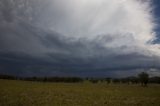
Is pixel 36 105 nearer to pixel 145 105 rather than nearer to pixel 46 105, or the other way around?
pixel 46 105

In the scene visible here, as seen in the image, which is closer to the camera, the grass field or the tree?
the grass field

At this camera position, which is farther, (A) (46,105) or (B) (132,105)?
(B) (132,105)

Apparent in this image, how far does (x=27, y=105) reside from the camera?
87.2 ft

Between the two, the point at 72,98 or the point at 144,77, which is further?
the point at 144,77

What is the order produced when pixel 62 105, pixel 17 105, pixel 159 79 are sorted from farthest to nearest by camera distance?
pixel 159 79 < pixel 62 105 < pixel 17 105

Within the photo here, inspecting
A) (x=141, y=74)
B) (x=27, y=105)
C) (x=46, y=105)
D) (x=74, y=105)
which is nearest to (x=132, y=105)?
(x=74, y=105)

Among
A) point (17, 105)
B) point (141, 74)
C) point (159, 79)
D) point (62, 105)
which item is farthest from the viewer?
point (159, 79)

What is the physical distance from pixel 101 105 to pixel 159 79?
534 ft

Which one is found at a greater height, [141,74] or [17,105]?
[141,74]

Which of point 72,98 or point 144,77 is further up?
point 144,77

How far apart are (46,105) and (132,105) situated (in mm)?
11222

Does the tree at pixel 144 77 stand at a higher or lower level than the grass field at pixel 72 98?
higher

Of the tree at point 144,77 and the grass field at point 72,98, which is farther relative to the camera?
the tree at point 144,77

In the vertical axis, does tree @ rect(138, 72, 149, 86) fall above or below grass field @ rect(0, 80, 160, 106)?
above
